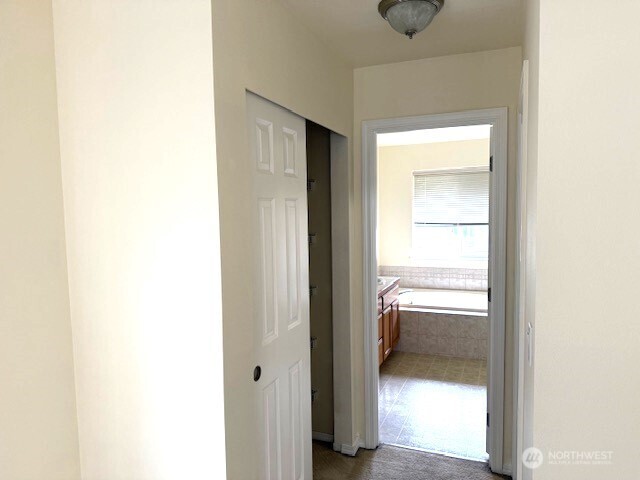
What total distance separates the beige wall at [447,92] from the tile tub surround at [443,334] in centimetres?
197

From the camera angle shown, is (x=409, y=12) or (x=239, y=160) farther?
(x=409, y=12)

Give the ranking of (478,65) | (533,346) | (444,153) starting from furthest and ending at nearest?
(444,153) < (478,65) < (533,346)

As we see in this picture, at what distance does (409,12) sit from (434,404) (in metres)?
2.87

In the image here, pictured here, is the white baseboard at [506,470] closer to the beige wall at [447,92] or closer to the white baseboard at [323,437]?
the beige wall at [447,92]

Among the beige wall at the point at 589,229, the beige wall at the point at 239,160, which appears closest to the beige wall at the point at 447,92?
the beige wall at the point at 239,160

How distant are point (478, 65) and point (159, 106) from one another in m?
1.83

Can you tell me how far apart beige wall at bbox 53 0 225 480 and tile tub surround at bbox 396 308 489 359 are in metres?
3.42

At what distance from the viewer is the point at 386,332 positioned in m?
4.27

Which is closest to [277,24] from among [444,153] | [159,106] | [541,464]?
[159,106]

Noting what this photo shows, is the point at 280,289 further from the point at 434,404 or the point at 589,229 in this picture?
the point at 434,404

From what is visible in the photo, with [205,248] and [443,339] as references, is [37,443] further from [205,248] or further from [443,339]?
[443,339]

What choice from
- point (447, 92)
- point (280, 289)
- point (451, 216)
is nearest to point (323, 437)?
point (280, 289)

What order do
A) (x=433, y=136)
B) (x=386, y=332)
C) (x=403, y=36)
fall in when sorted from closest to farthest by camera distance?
(x=403, y=36), (x=386, y=332), (x=433, y=136)

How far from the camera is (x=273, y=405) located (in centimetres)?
192
